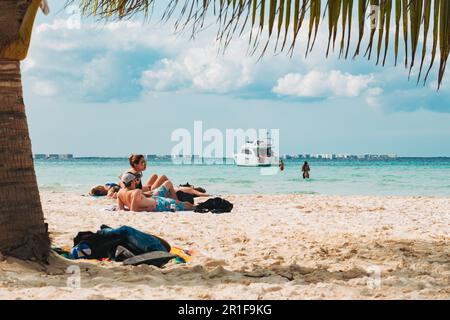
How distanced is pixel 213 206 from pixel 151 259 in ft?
16.0

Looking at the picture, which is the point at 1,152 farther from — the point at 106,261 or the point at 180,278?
the point at 180,278

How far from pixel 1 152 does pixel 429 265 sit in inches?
129

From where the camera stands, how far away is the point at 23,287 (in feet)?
11.9

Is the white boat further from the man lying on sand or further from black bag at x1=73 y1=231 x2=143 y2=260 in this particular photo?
black bag at x1=73 y1=231 x2=143 y2=260

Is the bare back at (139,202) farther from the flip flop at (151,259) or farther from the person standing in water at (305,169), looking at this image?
the person standing in water at (305,169)

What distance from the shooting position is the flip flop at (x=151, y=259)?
4477mm

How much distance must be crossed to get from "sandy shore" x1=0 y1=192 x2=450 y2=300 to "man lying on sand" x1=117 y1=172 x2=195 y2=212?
94cm

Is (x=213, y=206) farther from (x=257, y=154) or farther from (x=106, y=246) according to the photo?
(x=257, y=154)

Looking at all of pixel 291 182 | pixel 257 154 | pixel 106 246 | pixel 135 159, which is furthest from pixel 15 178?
pixel 257 154

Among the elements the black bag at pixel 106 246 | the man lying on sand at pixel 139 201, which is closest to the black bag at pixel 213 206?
the man lying on sand at pixel 139 201

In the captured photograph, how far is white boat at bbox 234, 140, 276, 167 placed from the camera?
1783 inches

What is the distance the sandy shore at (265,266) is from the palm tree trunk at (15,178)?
0.16 metres
